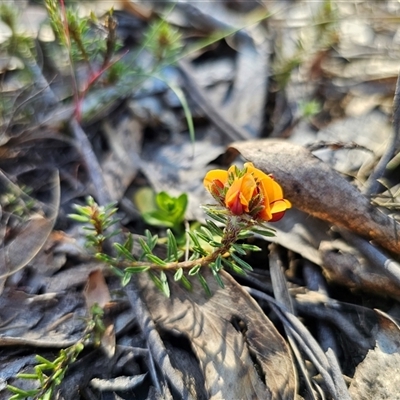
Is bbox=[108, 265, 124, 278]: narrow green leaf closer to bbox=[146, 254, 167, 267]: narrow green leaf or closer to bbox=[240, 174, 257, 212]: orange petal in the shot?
bbox=[146, 254, 167, 267]: narrow green leaf

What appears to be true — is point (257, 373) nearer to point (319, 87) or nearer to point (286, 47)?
point (319, 87)

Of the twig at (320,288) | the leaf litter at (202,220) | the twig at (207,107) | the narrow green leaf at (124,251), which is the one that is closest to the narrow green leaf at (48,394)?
the leaf litter at (202,220)

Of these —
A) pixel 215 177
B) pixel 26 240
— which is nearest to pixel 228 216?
pixel 215 177

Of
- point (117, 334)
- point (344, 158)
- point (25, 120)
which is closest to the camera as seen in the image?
point (117, 334)

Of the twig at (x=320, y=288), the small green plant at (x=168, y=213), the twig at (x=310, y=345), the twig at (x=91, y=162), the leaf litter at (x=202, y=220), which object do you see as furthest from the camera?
the twig at (x=91, y=162)

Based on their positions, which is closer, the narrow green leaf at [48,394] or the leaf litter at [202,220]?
the narrow green leaf at [48,394]

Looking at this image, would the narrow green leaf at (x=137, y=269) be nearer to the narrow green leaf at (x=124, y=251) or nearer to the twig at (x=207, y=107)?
the narrow green leaf at (x=124, y=251)

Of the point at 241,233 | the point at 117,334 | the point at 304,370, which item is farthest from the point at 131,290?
the point at 304,370

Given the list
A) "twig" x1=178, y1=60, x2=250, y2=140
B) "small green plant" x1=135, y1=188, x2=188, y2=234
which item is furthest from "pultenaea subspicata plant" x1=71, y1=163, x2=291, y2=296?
"twig" x1=178, y1=60, x2=250, y2=140
